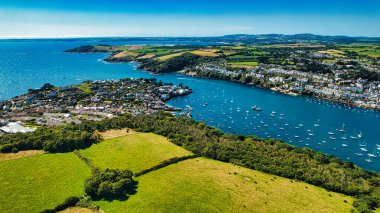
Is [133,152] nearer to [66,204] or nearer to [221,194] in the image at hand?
[66,204]

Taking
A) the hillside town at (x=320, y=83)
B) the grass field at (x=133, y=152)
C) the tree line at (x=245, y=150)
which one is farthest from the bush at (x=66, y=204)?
the hillside town at (x=320, y=83)

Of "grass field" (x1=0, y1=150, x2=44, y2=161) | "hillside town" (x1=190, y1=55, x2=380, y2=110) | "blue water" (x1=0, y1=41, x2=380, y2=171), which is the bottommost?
"blue water" (x1=0, y1=41, x2=380, y2=171)

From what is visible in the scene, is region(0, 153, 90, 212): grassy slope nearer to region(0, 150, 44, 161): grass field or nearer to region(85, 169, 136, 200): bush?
region(0, 150, 44, 161): grass field

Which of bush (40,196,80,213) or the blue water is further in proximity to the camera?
the blue water

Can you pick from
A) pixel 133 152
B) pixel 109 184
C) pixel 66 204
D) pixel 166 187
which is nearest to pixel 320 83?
pixel 133 152

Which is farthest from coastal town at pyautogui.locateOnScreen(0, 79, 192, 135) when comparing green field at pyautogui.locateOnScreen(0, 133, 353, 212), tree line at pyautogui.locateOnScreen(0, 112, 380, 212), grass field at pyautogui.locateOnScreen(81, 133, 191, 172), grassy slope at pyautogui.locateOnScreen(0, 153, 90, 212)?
green field at pyautogui.locateOnScreen(0, 133, 353, 212)

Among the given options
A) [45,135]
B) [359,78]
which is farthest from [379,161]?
[359,78]
